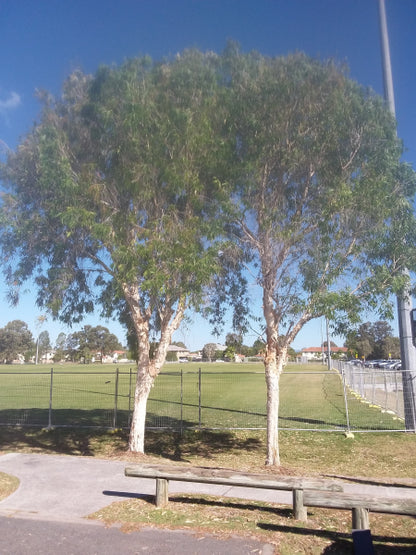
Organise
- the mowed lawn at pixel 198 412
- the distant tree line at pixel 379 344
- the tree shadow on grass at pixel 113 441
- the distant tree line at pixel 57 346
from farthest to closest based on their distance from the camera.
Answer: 1. the distant tree line at pixel 57 346
2. the distant tree line at pixel 379 344
3. the mowed lawn at pixel 198 412
4. the tree shadow on grass at pixel 113 441

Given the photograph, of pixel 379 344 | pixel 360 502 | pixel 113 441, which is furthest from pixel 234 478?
pixel 379 344

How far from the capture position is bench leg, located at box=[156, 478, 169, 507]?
6.92 m

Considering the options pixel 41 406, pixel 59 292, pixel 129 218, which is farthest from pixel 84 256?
pixel 41 406

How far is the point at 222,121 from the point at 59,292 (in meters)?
5.56

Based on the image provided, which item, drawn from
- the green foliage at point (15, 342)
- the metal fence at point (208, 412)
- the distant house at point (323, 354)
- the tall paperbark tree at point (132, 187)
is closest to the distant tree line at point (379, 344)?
the distant house at point (323, 354)

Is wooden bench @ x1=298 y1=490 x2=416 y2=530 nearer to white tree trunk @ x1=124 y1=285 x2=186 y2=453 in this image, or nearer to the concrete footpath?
the concrete footpath

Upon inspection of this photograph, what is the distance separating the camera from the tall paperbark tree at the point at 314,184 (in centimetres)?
1000

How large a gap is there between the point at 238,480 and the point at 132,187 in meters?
6.65

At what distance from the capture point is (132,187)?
1050 cm

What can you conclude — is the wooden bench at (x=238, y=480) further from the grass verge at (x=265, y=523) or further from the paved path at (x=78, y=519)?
the paved path at (x=78, y=519)

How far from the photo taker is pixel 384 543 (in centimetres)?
568

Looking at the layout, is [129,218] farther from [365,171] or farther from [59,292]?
[365,171]

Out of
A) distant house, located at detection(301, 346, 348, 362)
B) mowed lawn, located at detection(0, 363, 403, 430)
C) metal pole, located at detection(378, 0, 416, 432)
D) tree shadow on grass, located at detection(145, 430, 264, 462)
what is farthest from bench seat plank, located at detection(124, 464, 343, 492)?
distant house, located at detection(301, 346, 348, 362)

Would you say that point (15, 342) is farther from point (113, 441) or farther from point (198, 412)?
point (113, 441)
